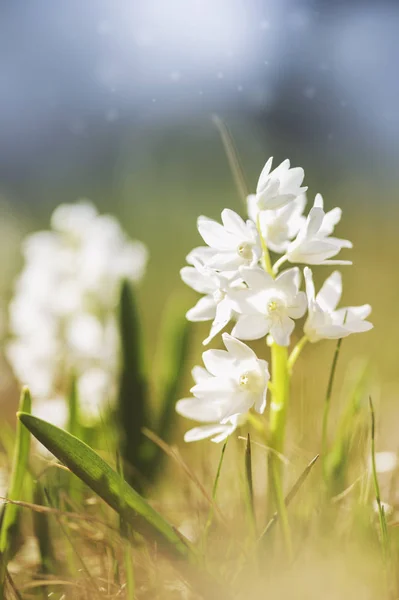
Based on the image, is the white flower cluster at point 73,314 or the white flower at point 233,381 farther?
the white flower cluster at point 73,314

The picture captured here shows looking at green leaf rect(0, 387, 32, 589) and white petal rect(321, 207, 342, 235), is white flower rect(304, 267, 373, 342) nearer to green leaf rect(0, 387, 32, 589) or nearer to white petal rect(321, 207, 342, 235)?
white petal rect(321, 207, 342, 235)

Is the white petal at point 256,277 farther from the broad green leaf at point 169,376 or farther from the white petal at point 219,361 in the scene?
the broad green leaf at point 169,376

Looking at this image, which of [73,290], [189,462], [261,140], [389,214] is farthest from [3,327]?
[389,214]

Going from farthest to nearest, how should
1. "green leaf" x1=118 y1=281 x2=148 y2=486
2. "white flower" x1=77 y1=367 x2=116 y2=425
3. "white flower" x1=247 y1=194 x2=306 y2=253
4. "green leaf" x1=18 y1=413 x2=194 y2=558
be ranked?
"white flower" x1=77 y1=367 x2=116 y2=425 → "green leaf" x1=118 y1=281 x2=148 y2=486 → "white flower" x1=247 y1=194 x2=306 y2=253 → "green leaf" x1=18 y1=413 x2=194 y2=558

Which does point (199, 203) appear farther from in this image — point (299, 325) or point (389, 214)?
point (299, 325)

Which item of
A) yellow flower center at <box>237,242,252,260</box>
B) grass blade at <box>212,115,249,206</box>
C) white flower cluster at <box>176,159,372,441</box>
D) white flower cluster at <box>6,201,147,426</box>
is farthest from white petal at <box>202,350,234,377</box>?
white flower cluster at <box>6,201,147,426</box>

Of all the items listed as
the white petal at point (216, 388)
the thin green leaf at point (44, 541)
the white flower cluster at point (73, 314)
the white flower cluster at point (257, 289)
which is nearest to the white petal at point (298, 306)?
the white flower cluster at point (257, 289)
